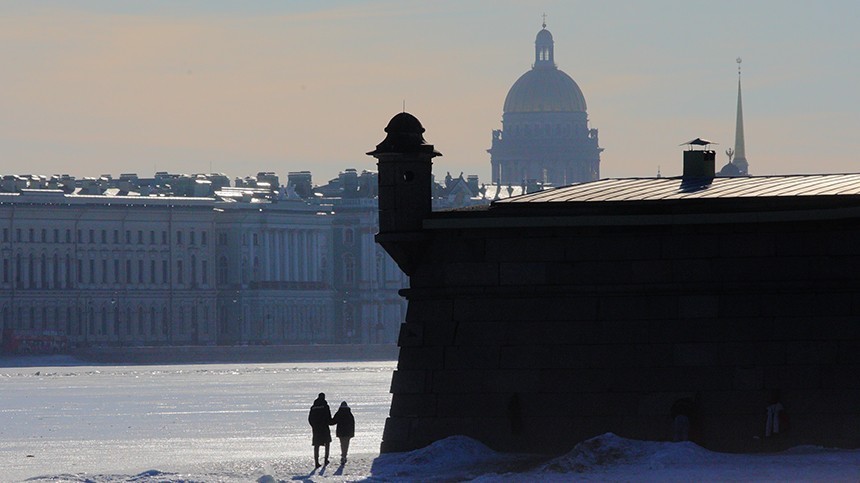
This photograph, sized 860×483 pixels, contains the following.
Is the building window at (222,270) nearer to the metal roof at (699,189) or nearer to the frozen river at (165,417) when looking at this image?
the frozen river at (165,417)

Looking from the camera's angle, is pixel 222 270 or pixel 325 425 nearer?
pixel 325 425

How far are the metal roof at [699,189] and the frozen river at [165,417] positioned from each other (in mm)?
5811

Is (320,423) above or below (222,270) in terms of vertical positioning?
below

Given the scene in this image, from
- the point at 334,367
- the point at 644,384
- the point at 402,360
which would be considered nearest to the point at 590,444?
the point at 644,384

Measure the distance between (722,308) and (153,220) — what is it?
411 feet

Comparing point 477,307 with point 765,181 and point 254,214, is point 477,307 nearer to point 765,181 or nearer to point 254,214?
point 765,181

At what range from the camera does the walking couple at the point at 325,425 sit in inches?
1537

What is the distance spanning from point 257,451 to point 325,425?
304 inches

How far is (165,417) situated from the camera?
67.0 meters

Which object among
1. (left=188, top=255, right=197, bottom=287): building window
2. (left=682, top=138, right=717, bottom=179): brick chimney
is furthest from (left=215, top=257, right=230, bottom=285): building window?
(left=682, top=138, right=717, bottom=179): brick chimney

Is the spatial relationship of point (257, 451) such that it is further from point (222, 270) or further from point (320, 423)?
point (222, 270)

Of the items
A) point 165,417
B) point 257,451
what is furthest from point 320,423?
point 165,417

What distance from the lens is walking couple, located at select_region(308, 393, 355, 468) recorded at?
39031 mm

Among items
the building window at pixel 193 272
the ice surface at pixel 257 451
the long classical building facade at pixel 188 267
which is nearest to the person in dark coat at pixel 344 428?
the ice surface at pixel 257 451
